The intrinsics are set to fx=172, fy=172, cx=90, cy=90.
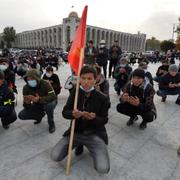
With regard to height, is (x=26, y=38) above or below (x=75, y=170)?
above

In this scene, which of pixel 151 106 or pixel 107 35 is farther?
pixel 107 35

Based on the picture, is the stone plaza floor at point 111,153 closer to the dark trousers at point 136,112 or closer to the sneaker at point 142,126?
the sneaker at point 142,126

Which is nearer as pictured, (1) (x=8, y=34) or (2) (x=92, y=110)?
(2) (x=92, y=110)

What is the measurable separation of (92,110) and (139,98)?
4.47 ft

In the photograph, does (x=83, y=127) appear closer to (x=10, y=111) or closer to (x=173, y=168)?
(x=173, y=168)

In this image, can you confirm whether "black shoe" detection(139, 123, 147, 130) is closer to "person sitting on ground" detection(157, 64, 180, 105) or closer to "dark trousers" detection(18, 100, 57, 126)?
"dark trousers" detection(18, 100, 57, 126)

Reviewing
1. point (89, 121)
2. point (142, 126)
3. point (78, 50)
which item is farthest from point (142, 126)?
point (78, 50)

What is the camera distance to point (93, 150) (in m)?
2.25

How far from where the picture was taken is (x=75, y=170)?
7.40ft

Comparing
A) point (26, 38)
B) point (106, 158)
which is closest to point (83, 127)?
point (106, 158)

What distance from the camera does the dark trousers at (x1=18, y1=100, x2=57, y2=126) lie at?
10.4 feet

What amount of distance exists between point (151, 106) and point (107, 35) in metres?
90.1

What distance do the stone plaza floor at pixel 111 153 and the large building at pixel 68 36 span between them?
6542cm

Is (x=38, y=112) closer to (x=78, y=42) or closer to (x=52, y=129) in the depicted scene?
(x=52, y=129)
